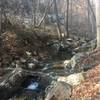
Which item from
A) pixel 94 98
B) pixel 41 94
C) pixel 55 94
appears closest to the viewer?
pixel 94 98

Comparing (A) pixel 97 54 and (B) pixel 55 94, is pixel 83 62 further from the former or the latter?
(B) pixel 55 94

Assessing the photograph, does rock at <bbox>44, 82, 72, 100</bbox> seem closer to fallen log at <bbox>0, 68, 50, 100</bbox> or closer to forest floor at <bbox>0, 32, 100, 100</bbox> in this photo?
forest floor at <bbox>0, 32, 100, 100</bbox>

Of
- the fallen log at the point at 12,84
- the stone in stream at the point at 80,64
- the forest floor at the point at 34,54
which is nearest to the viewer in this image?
the forest floor at the point at 34,54

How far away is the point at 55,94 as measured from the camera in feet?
26.8

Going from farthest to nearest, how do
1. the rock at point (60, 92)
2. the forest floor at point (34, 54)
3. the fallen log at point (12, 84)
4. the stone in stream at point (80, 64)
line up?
1. the stone in stream at point (80, 64)
2. the fallen log at point (12, 84)
3. the forest floor at point (34, 54)
4. the rock at point (60, 92)

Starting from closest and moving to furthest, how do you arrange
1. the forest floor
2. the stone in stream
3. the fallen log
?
the forest floor, the fallen log, the stone in stream

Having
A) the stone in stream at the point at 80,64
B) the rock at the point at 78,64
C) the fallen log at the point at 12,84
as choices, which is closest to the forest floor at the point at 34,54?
the stone in stream at the point at 80,64

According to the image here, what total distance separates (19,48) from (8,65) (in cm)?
251

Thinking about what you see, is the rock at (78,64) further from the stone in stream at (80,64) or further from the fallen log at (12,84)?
the fallen log at (12,84)

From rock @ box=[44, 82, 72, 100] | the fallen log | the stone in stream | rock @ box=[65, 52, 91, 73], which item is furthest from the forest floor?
the fallen log

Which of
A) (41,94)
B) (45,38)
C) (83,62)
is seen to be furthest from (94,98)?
(45,38)

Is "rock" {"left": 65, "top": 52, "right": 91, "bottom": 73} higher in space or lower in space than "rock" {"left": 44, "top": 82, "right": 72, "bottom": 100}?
lower

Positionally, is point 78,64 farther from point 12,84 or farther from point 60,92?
point 60,92

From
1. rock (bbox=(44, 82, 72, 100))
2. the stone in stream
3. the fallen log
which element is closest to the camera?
rock (bbox=(44, 82, 72, 100))
